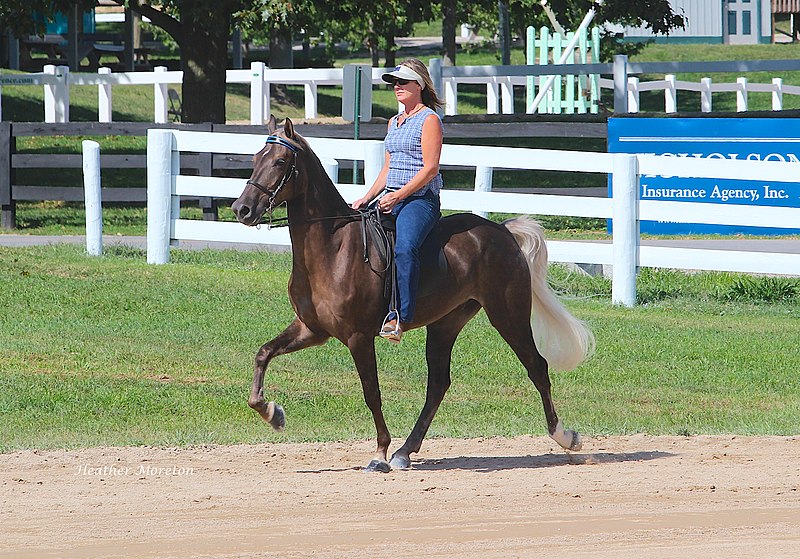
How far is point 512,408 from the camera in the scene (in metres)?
10.2

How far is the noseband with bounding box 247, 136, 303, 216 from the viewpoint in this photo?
734 centimetres

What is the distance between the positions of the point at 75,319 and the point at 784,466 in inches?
286

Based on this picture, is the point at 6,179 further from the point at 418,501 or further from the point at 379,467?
the point at 418,501

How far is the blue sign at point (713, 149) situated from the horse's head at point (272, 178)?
→ 501 inches

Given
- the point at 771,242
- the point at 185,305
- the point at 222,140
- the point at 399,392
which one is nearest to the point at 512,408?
the point at 399,392

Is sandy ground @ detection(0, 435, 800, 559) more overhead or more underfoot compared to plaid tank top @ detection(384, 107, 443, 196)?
more underfoot

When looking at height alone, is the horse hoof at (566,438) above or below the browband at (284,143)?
below

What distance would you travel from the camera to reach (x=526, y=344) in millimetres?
8281

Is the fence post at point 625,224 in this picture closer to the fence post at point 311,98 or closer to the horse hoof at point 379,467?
the horse hoof at point 379,467

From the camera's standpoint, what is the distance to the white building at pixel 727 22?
62531mm

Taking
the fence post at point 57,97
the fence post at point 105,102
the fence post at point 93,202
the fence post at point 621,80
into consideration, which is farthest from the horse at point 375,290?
the fence post at point 105,102

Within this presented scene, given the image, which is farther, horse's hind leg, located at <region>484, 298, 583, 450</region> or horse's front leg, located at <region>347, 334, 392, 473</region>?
horse's hind leg, located at <region>484, 298, 583, 450</region>

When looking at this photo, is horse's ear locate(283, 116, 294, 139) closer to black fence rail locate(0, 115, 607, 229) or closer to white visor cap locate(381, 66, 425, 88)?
white visor cap locate(381, 66, 425, 88)

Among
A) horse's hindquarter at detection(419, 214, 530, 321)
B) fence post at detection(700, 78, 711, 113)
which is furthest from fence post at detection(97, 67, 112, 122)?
horse's hindquarter at detection(419, 214, 530, 321)
